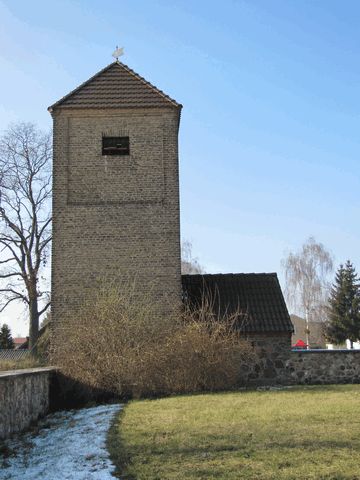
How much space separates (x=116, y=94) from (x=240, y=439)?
47.2ft

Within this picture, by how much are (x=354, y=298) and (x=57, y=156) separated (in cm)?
3254

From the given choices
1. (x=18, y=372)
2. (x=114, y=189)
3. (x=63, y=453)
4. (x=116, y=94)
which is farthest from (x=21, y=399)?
(x=116, y=94)

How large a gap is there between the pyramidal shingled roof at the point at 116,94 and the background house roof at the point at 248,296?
627 centimetres

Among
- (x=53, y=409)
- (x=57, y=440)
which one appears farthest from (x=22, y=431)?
(x=53, y=409)

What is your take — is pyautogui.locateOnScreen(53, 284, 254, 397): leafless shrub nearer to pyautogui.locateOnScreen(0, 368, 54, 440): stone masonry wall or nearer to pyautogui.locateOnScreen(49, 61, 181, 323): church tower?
pyautogui.locateOnScreen(49, 61, 181, 323): church tower

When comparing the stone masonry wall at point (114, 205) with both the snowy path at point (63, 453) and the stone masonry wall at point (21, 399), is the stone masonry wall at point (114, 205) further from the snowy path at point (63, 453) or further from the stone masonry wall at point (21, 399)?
the snowy path at point (63, 453)

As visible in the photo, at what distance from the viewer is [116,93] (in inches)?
810

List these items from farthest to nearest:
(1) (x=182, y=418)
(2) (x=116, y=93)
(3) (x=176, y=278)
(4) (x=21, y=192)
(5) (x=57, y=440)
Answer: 1. (4) (x=21, y=192)
2. (2) (x=116, y=93)
3. (3) (x=176, y=278)
4. (1) (x=182, y=418)
5. (5) (x=57, y=440)

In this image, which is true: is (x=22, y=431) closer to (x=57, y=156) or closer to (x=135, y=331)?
(x=135, y=331)

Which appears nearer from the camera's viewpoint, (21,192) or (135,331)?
(135,331)

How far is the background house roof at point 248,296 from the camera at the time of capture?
19703 mm

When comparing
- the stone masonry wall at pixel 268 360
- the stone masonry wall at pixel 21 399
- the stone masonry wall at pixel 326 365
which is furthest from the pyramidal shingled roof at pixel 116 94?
the stone masonry wall at pixel 21 399

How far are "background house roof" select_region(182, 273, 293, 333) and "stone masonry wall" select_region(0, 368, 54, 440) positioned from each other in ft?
23.6

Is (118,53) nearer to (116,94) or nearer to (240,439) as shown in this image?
(116,94)
